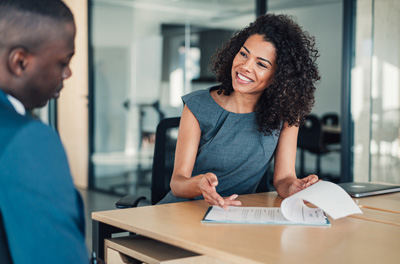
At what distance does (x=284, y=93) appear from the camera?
1899 millimetres

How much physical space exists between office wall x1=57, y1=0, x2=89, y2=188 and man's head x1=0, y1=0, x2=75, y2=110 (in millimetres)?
4978

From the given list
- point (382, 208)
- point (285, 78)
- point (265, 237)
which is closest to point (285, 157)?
point (285, 78)

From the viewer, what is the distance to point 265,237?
3.73 feet

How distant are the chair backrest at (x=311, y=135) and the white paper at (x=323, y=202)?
143 inches

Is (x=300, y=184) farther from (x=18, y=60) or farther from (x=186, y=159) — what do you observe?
(x=18, y=60)

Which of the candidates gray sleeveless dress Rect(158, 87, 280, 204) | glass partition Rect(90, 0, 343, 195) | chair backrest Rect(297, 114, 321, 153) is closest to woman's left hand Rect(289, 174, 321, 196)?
gray sleeveless dress Rect(158, 87, 280, 204)

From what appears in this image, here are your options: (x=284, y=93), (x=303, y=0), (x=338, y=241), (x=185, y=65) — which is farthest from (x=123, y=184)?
(x=338, y=241)

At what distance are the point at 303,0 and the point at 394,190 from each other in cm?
447

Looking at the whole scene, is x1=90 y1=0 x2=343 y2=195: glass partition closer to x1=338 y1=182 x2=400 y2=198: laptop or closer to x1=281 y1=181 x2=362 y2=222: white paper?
x1=338 y1=182 x2=400 y2=198: laptop

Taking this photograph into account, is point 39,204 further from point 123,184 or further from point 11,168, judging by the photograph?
point 123,184

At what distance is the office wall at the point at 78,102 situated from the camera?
570cm

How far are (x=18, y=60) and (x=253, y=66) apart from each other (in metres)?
1.19

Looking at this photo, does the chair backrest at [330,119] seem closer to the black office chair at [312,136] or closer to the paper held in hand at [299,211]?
the black office chair at [312,136]

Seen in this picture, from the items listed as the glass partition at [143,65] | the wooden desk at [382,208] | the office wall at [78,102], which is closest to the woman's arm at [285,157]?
the wooden desk at [382,208]
